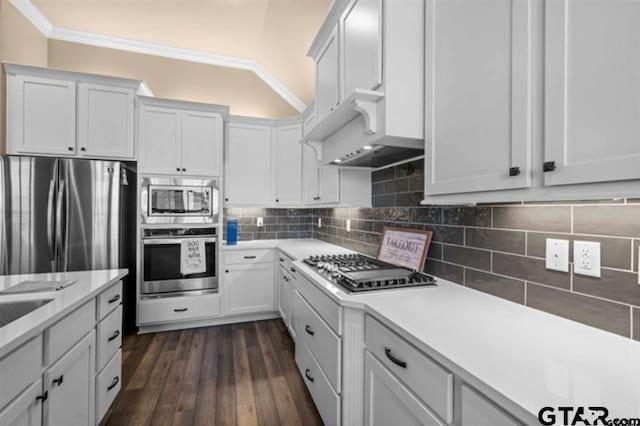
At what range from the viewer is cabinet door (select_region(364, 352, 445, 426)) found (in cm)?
95

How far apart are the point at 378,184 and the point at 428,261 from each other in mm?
819

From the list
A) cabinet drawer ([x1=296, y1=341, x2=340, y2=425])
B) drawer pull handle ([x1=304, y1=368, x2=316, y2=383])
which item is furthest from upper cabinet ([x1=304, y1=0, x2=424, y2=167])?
drawer pull handle ([x1=304, y1=368, x2=316, y2=383])

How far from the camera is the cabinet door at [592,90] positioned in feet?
2.22

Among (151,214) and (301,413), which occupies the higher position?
(151,214)

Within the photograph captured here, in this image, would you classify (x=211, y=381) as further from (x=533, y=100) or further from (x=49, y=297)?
(x=533, y=100)

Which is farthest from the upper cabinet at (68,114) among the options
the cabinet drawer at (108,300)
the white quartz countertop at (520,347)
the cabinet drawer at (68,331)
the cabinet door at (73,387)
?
the white quartz countertop at (520,347)

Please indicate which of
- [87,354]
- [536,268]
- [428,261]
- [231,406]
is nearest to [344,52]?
[428,261]

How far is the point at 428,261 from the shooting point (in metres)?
1.79

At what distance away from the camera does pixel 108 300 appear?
1698 mm

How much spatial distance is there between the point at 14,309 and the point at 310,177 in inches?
100

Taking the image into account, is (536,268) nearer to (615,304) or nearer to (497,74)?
(615,304)

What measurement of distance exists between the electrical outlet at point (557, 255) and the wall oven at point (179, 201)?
2.90 metres

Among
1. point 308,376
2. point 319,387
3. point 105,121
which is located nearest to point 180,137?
point 105,121

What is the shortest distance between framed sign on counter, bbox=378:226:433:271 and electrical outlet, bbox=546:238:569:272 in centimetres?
67
